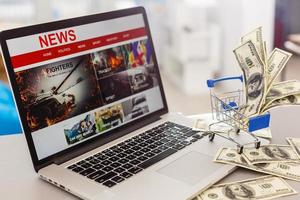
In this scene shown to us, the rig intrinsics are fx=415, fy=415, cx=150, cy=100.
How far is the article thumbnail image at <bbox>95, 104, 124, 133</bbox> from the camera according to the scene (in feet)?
3.26

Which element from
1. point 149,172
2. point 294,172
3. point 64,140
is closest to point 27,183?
point 64,140

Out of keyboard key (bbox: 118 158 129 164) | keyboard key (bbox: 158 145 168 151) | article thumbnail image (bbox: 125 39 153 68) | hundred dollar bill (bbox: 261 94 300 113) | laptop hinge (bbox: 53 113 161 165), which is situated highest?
article thumbnail image (bbox: 125 39 153 68)

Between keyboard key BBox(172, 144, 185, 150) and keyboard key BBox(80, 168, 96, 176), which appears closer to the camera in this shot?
keyboard key BBox(80, 168, 96, 176)

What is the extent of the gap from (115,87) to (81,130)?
0.15 m

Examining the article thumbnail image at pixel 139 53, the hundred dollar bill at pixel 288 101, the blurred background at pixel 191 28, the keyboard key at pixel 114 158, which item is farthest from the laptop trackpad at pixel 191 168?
the blurred background at pixel 191 28

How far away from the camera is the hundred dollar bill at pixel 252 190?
0.77 meters

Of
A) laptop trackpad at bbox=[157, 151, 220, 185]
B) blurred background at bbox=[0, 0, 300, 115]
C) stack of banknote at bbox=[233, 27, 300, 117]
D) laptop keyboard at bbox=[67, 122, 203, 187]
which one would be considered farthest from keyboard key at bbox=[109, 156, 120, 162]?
blurred background at bbox=[0, 0, 300, 115]

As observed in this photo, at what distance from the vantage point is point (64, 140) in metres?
0.92

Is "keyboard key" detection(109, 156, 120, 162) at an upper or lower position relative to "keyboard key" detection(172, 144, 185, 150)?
upper

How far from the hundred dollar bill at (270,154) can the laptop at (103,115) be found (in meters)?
0.06

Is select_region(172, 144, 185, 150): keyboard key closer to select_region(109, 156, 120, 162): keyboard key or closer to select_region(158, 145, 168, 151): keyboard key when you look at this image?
select_region(158, 145, 168, 151): keyboard key

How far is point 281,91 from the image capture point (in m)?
0.98

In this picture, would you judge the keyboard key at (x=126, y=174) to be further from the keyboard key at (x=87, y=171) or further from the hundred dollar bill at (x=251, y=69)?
the hundred dollar bill at (x=251, y=69)

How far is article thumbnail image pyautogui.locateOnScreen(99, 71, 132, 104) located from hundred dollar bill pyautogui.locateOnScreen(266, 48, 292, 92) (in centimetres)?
35
